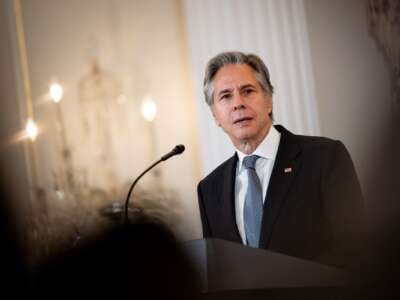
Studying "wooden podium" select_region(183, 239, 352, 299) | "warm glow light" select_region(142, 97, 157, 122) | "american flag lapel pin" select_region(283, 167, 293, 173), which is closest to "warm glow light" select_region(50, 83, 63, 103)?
"warm glow light" select_region(142, 97, 157, 122)

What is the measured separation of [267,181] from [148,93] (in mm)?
1021

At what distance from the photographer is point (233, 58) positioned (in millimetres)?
2674

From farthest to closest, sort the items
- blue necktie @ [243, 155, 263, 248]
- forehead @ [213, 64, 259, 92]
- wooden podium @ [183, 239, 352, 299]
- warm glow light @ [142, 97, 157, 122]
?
warm glow light @ [142, 97, 157, 122] < forehead @ [213, 64, 259, 92] < blue necktie @ [243, 155, 263, 248] < wooden podium @ [183, 239, 352, 299]

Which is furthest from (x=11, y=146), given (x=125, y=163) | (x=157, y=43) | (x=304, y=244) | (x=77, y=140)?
(x=304, y=244)

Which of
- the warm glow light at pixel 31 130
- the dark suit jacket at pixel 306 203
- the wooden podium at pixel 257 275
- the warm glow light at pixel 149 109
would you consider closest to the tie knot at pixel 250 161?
the dark suit jacket at pixel 306 203

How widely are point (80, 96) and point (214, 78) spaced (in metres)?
1.03

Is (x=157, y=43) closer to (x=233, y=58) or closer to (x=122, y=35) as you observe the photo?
(x=122, y=35)

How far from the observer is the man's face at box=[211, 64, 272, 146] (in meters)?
2.60

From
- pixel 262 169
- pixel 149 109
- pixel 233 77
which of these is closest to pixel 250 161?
pixel 262 169

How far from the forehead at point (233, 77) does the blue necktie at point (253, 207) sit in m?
0.34

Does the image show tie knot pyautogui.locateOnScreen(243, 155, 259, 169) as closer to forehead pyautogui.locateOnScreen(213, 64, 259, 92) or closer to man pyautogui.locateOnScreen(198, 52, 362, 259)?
man pyautogui.locateOnScreen(198, 52, 362, 259)

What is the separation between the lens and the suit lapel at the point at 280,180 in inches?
95.8

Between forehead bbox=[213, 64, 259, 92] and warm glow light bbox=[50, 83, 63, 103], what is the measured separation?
1171mm

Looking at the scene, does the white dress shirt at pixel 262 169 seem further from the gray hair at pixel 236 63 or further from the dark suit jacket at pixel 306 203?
the gray hair at pixel 236 63
